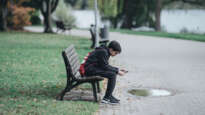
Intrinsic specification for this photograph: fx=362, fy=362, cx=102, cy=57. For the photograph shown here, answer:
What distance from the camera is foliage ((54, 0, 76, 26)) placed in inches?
1619

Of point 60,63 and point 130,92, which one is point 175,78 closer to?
point 130,92

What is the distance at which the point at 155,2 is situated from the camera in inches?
1387

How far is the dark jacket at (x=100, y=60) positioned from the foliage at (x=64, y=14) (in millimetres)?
34466

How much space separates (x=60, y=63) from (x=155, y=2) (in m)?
25.2

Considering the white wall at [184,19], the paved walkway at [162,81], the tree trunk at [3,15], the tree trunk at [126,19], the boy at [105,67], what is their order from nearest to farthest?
the paved walkway at [162,81] → the boy at [105,67] → the tree trunk at [3,15] → the tree trunk at [126,19] → the white wall at [184,19]

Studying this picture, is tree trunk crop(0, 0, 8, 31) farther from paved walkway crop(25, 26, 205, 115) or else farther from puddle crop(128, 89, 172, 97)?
puddle crop(128, 89, 172, 97)

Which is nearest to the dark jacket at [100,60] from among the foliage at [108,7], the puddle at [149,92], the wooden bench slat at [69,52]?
the wooden bench slat at [69,52]

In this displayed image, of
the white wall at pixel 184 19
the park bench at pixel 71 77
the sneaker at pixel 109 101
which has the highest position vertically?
the park bench at pixel 71 77

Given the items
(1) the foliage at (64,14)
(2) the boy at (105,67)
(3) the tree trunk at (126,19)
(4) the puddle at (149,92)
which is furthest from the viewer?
(1) the foliage at (64,14)

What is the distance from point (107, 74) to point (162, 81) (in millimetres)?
2822

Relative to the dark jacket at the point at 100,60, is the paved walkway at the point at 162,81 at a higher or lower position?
lower

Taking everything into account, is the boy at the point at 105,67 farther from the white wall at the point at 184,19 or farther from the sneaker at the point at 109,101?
the white wall at the point at 184,19

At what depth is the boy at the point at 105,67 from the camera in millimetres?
6812

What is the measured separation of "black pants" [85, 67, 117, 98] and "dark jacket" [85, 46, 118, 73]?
43 mm
